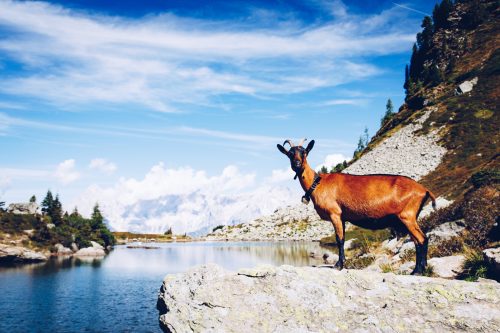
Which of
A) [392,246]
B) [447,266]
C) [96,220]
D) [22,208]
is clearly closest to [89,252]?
[22,208]

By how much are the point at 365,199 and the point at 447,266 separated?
13.1ft

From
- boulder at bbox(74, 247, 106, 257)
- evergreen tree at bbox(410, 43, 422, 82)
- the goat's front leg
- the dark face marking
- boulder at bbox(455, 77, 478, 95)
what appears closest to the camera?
the goat's front leg

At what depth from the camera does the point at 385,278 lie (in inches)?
330

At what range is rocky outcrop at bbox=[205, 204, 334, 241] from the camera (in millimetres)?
112625

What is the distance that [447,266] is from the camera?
458 inches

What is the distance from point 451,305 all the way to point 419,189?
287cm

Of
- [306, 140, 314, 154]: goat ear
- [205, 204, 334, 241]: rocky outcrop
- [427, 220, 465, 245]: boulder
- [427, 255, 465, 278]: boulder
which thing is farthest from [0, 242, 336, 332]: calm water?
[205, 204, 334, 241]: rocky outcrop

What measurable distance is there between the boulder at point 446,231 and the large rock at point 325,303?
9.81 metres

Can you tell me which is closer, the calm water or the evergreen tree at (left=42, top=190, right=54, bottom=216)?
the calm water

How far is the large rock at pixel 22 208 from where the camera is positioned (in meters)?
103

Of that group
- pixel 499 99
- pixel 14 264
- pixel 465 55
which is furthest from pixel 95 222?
pixel 465 55

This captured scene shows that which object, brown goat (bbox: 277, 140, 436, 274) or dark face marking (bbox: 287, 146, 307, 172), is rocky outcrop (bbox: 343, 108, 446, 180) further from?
dark face marking (bbox: 287, 146, 307, 172)

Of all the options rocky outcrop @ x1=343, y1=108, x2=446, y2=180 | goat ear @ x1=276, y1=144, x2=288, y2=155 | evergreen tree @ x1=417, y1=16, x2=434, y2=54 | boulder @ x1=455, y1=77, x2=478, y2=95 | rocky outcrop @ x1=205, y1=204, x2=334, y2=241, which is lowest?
rocky outcrop @ x1=205, y1=204, x2=334, y2=241

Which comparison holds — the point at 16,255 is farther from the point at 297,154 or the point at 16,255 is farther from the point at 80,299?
the point at 297,154
